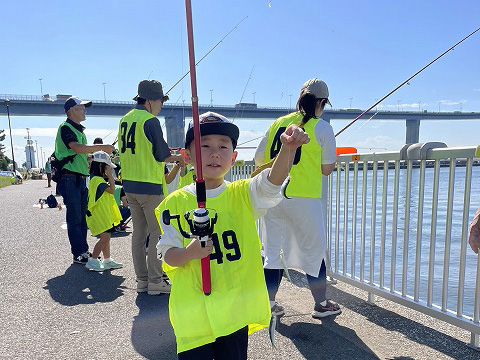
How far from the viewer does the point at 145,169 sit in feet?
12.5

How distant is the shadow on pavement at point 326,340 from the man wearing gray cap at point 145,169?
1518 millimetres

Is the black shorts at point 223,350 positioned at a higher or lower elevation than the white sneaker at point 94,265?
higher

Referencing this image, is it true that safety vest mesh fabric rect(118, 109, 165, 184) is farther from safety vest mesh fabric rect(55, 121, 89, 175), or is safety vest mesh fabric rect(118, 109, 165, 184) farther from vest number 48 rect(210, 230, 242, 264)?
vest number 48 rect(210, 230, 242, 264)

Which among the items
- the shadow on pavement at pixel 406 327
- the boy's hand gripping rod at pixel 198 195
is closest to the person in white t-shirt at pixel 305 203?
the shadow on pavement at pixel 406 327

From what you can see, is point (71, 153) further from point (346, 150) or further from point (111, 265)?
point (346, 150)

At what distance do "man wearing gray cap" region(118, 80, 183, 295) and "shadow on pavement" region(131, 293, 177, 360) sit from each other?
11.0 inches

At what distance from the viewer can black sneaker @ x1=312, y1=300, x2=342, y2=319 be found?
314cm

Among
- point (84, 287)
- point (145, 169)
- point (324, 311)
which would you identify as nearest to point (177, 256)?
point (324, 311)

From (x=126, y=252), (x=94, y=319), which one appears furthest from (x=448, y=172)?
(x=126, y=252)

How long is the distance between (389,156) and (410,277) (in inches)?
70.3

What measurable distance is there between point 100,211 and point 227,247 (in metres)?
3.73

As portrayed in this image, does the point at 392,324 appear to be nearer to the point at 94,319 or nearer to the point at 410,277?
the point at 410,277

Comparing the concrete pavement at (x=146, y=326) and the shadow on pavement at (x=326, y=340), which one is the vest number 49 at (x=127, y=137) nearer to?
the concrete pavement at (x=146, y=326)

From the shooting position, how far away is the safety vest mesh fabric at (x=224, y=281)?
1628 mm
